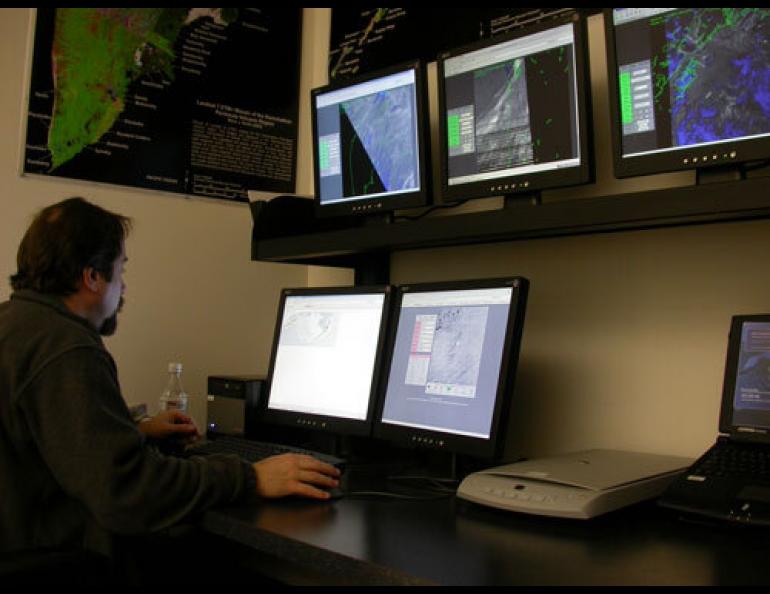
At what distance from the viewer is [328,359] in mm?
1804

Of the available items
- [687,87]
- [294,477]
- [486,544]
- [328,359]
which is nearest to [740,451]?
[486,544]

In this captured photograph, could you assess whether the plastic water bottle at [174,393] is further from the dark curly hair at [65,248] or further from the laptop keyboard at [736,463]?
the laptop keyboard at [736,463]

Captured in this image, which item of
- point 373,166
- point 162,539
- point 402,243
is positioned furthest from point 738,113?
point 162,539

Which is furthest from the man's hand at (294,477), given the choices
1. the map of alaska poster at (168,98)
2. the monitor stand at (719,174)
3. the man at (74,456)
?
the map of alaska poster at (168,98)

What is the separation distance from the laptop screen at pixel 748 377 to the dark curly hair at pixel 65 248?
1155mm

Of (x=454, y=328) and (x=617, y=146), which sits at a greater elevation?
(x=617, y=146)

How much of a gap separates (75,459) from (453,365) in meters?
0.71

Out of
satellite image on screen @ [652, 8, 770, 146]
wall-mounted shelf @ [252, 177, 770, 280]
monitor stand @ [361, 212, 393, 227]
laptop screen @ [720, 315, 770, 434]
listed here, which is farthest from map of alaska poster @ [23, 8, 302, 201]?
laptop screen @ [720, 315, 770, 434]

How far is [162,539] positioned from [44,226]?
68cm

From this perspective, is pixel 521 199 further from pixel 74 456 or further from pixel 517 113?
pixel 74 456

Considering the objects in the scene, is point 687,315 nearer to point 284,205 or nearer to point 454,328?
point 454,328

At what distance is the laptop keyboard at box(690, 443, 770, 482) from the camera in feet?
3.79

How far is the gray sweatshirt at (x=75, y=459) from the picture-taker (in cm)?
119

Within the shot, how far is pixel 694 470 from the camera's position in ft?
3.96
